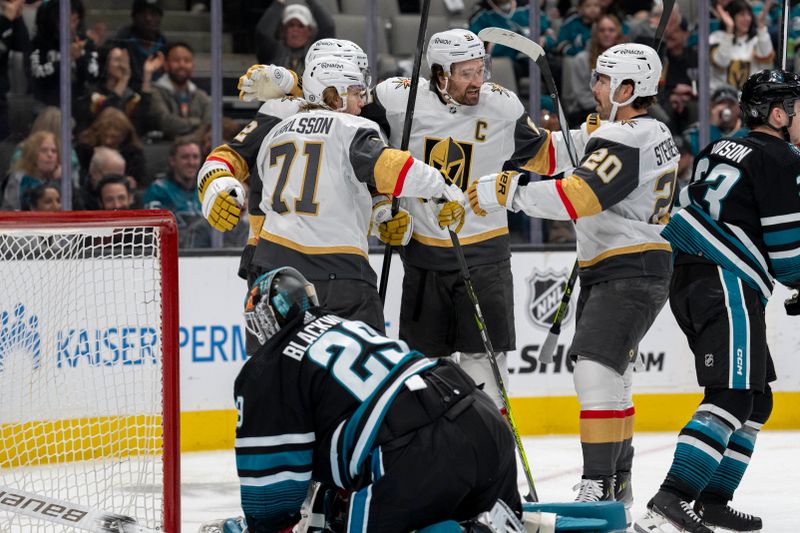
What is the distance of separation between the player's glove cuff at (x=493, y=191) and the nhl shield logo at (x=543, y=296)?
74.1 inches

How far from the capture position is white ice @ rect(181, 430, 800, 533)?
4.14 metres

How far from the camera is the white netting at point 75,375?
3467 mm

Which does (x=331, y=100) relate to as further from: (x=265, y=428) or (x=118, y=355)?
(x=265, y=428)

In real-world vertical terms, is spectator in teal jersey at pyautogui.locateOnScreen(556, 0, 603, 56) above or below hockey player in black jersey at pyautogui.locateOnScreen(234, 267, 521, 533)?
above

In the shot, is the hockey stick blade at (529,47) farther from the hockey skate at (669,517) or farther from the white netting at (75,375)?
the white netting at (75,375)

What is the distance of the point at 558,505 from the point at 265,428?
0.98 metres

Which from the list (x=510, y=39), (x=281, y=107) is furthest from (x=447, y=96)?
(x=281, y=107)

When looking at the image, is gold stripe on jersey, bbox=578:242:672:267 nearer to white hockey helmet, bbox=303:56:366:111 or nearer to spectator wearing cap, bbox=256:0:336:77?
white hockey helmet, bbox=303:56:366:111

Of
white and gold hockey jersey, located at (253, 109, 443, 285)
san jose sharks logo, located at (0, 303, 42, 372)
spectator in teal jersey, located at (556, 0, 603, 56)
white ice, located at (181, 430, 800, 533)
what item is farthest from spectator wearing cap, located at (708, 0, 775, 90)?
san jose sharks logo, located at (0, 303, 42, 372)

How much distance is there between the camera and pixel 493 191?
373cm

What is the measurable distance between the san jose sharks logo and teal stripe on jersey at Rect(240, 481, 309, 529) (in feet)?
3.60

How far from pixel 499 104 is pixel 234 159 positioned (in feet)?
2.60

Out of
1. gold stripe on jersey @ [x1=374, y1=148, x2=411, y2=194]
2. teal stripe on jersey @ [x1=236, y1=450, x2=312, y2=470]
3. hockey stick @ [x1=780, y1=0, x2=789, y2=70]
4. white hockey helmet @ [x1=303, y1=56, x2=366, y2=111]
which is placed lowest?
teal stripe on jersey @ [x1=236, y1=450, x2=312, y2=470]

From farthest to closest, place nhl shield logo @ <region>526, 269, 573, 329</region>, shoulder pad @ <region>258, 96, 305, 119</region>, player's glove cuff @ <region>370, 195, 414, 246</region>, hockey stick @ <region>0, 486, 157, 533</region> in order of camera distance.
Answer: nhl shield logo @ <region>526, 269, 573, 329</region>
shoulder pad @ <region>258, 96, 305, 119</region>
player's glove cuff @ <region>370, 195, 414, 246</region>
hockey stick @ <region>0, 486, 157, 533</region>
